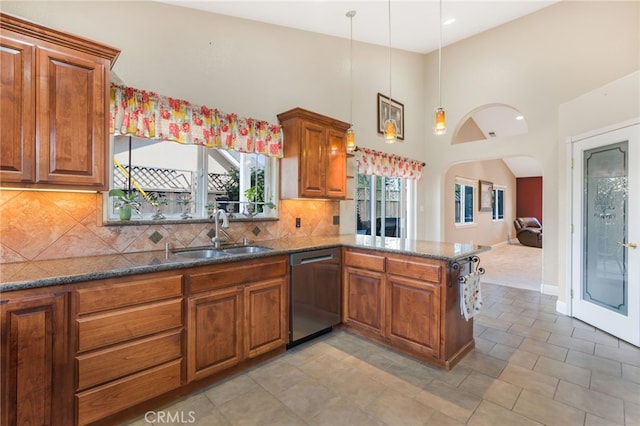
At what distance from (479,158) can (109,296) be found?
210 inches

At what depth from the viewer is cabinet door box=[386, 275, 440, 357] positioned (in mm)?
2318

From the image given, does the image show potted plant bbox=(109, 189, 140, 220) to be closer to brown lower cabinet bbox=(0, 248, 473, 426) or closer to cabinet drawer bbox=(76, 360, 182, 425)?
brown lower cabinet bbox=(0, 248, 473, 426)

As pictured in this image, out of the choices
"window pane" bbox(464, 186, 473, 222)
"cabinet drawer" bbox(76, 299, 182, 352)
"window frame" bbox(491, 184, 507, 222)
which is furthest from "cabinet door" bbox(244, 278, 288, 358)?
"window frame" bbox(491, 184, 507, 222)

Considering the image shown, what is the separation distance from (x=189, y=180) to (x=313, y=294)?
5.21 ft

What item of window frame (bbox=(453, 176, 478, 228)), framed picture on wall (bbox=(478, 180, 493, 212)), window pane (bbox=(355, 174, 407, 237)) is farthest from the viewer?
framed picture on wall (bbox=(478, 180, 493, 212))

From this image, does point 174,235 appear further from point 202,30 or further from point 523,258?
point 523,258

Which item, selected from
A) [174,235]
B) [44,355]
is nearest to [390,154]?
[174,235]

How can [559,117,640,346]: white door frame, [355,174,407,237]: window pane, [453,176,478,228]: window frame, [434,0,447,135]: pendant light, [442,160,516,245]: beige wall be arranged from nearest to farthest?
[434,0,447,135]: pendant light, [559,117,640,346]: white door frame, [355,174,407,237]: window pane, [442,160,516,245]: beige wall, [453,176,478,228]: window frame

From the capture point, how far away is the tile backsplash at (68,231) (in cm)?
191

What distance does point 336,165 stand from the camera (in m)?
3.51

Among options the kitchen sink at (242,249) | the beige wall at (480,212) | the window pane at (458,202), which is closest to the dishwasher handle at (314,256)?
the kitchen sink at (242,249)

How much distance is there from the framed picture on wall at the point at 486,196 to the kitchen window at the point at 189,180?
7.02m

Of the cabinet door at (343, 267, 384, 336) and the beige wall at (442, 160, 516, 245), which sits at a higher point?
the beige wall at (442, 160, 516, 245)

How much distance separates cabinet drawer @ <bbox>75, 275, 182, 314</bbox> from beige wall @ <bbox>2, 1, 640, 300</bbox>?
1.67 metres
